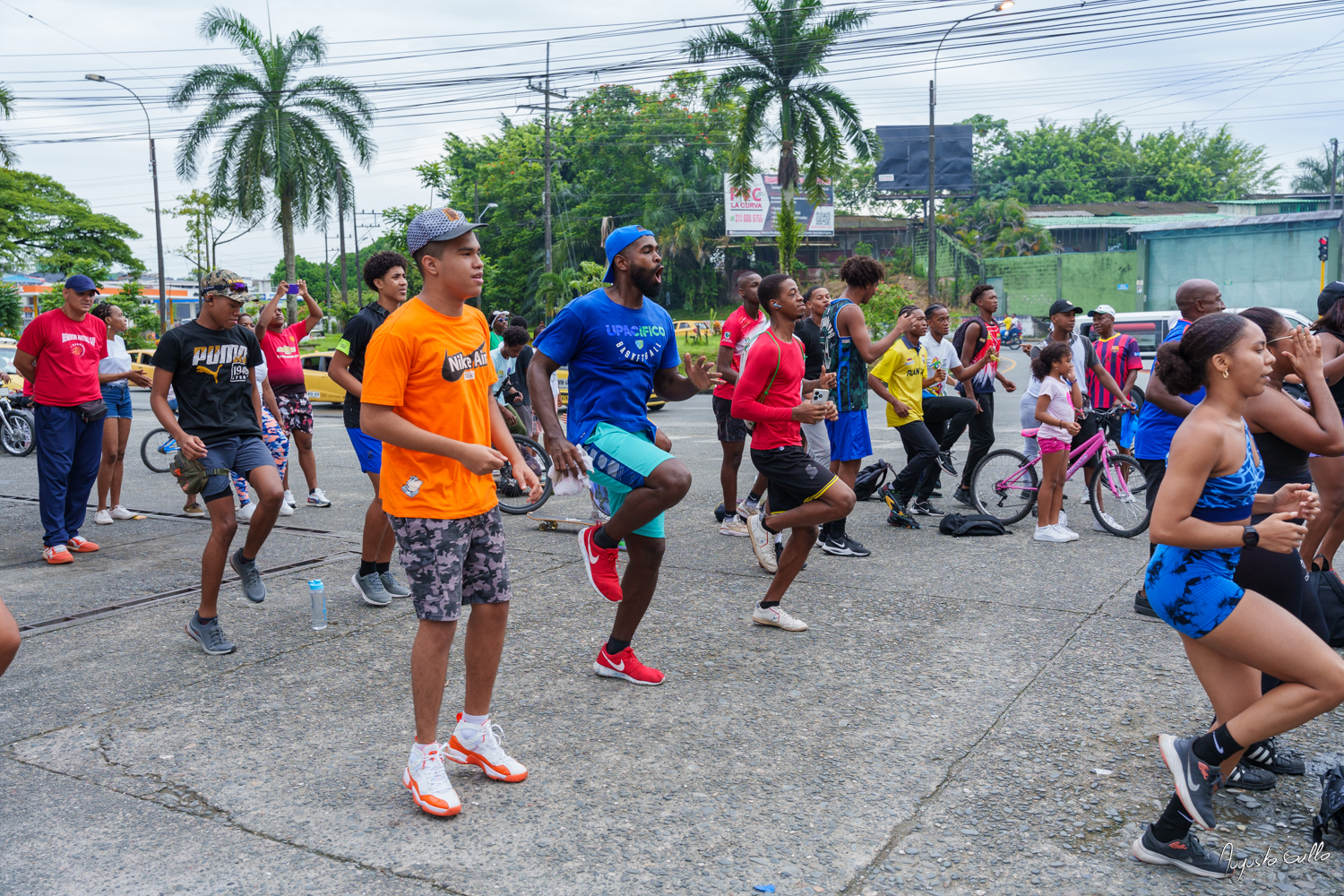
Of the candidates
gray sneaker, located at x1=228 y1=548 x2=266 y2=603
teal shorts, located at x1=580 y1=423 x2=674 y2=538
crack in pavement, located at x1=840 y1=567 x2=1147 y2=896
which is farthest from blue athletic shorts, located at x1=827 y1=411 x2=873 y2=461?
gray sneaker, located at x1=228 y1=548 x2=266 y2=603

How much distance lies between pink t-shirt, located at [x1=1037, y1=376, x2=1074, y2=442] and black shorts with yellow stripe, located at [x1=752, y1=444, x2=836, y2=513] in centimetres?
291

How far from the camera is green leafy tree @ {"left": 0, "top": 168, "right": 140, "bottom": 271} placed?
40375 millimetres

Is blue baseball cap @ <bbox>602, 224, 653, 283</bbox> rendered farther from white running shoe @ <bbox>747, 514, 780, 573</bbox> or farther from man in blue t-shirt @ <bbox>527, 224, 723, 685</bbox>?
white running shoe @ <bbox>747, 514, 780, 573</bbox>

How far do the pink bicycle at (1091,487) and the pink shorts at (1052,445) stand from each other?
6.7 inches

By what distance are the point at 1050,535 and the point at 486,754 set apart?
17.2 ft

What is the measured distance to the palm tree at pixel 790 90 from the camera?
28375 millimetres

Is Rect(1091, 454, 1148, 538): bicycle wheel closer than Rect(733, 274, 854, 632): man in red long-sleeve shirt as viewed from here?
No

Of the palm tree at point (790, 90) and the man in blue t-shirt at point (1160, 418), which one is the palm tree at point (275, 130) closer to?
the palm tree at point (790, 90)

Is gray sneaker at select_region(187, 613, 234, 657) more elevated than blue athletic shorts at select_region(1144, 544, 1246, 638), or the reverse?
blue athletic shorts at select_region(1144, 544, 1246, 638)

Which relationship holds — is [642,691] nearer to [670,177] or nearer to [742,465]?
[742,465]

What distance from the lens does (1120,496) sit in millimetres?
7738

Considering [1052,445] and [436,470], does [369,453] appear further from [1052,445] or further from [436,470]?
[1052,445]

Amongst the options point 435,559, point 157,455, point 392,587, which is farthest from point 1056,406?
point 157,455

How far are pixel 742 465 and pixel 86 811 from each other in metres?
8.73
